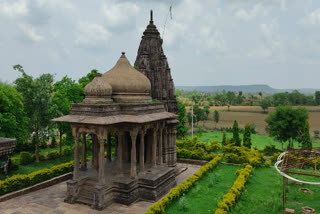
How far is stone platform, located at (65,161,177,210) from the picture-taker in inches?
573

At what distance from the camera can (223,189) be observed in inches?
687

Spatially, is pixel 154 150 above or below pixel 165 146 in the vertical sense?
above

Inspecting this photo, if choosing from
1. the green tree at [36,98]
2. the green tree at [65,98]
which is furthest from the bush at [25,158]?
the green tree at [65,98]

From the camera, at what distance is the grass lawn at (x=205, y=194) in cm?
1401

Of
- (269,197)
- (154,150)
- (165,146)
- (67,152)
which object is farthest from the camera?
(67,152)

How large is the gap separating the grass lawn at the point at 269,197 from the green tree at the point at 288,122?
→ 35.5ft

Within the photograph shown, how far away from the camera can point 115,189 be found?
1533 cm

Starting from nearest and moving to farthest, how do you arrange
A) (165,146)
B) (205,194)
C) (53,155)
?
(205,194), (165,146), (53,155)

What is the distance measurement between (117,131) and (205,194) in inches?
279

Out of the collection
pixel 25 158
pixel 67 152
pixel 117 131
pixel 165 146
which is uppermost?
pixel 117 131

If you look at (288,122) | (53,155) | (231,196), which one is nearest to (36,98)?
(53,155)

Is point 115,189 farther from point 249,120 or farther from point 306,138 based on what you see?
point 249,120

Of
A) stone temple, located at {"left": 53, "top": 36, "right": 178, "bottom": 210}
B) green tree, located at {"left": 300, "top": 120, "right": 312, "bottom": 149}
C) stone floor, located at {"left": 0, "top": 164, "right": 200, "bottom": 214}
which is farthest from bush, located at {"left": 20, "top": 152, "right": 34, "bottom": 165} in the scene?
green tree, located at {"left": 300, "top": 120, "right": 312, "bottom": 149}

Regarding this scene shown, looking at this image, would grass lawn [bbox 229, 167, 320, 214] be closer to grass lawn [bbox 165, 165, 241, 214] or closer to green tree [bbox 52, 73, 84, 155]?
grass lawn [bbox 165, 165, 241, 214]
